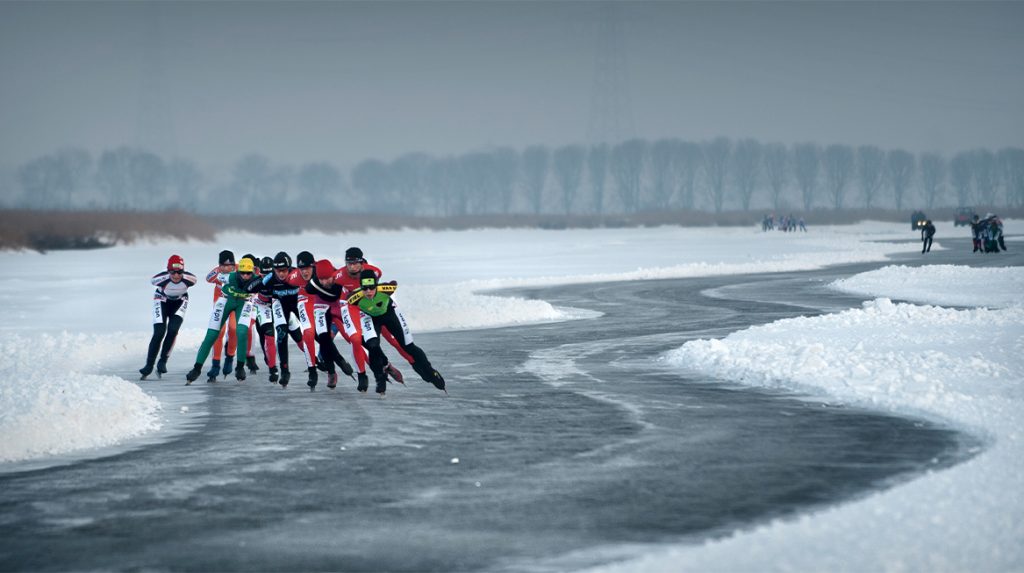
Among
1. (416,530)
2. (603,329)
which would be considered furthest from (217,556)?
(603,329)

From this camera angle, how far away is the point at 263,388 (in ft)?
57.8

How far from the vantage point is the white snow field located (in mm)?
7953

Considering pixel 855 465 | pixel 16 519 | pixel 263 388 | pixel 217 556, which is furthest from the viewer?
pixel 263 388

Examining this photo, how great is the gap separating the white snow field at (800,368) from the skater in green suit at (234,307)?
120cm

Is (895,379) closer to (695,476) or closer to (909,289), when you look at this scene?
(695,476)

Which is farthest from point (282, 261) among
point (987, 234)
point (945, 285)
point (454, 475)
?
point (987, 234)

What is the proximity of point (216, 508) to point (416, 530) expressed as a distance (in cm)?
170

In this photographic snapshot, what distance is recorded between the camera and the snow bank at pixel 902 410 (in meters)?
7.65

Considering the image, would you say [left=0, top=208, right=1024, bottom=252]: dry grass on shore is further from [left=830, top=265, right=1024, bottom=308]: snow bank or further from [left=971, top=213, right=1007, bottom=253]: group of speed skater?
[left=971, top=213, right=1007, bottom=253]: group of speed skater

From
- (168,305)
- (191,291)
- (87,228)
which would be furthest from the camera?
(87,228)

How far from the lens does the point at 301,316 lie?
56.5 ft

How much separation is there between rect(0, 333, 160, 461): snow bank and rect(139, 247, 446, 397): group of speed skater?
1.93 metres

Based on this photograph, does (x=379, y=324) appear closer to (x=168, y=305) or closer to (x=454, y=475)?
(x=168, y=305)

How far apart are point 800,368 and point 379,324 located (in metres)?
5.74
